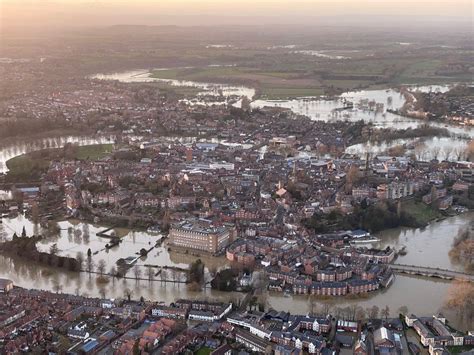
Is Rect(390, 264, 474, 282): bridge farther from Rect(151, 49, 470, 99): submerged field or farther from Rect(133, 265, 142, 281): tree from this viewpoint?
Rect(151, 49, 470, 99): submerged field

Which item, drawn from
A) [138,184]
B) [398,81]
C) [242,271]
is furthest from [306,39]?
[242,271]

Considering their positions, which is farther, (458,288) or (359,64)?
(359,64)

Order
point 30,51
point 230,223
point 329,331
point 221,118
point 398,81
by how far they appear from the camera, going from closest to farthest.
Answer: point 329,331 → point 230,223 → point 221,118 → point 398,81 → point 30,51

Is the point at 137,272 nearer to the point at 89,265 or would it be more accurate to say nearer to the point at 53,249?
the point at 89,265

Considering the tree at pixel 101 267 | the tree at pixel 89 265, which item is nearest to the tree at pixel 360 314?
the tree at pixel 101 267

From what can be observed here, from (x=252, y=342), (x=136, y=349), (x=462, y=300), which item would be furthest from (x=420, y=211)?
(x=136, y=349)

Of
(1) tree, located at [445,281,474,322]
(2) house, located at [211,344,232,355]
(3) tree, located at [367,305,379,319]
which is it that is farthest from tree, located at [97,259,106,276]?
(1) tree, located at [445,281,474,322]

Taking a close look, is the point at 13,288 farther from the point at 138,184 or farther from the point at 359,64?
the point at 359,64

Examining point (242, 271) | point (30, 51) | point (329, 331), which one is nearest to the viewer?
point (329, 331)
